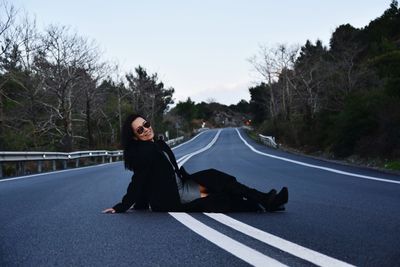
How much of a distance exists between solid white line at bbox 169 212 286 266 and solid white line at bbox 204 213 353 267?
255mm

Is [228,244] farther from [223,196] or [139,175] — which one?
[139,175]

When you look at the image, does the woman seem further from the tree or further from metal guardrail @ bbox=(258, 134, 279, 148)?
the tree

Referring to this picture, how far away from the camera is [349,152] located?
21234 millimetres

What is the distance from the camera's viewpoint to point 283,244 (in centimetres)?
442

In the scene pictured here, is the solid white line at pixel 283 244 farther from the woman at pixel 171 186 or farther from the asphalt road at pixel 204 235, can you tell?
the woman at pixel 171 186

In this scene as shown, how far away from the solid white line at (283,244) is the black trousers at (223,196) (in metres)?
0.35

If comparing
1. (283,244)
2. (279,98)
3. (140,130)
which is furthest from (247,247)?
(279,98)

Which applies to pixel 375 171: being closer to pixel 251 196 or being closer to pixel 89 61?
pixel 251 196

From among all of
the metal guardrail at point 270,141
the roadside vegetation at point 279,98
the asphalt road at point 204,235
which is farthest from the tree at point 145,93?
the asphalt road at point 204,235

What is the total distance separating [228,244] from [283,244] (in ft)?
1.58

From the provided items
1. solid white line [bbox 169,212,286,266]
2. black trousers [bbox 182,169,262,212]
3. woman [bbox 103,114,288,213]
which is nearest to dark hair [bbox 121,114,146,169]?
woman [bbox 103,114,288,213]

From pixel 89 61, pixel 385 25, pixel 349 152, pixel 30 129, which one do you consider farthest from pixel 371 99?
pixel 385 25

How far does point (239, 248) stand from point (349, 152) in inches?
706

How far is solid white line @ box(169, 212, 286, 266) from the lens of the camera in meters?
3.78
